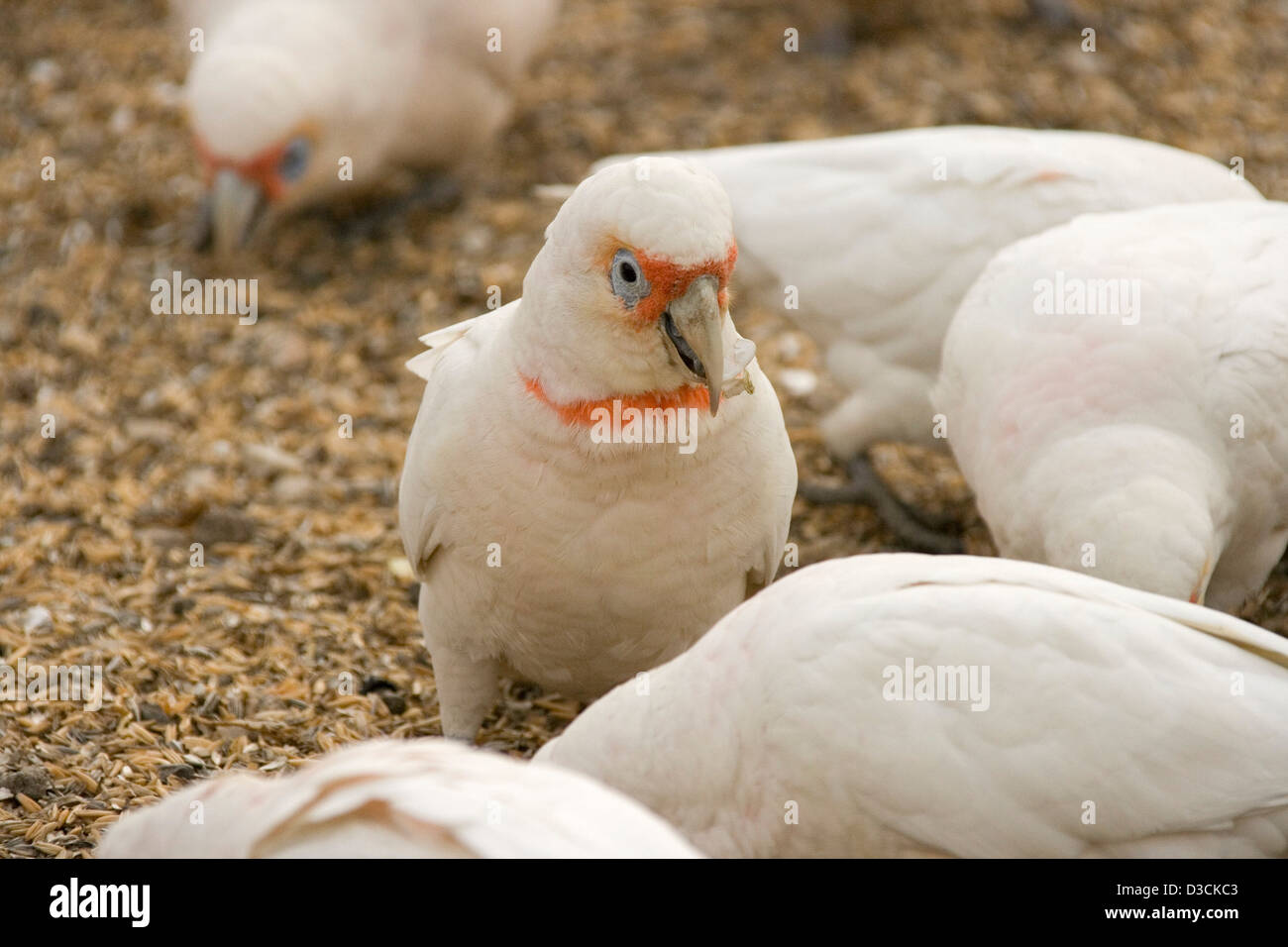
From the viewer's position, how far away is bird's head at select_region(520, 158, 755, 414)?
321cm

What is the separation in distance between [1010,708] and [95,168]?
644cm

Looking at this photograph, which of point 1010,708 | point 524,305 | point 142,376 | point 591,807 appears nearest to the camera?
point 591,807

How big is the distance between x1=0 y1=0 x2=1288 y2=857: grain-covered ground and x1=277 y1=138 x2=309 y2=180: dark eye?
0.55 meters

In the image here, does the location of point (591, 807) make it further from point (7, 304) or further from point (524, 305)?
point (7, 304)

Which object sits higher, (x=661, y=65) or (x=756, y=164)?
(x=661, y=65)

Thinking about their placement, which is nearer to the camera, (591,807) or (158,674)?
(591,807)

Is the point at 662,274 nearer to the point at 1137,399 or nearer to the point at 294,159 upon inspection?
the point at 1137,399

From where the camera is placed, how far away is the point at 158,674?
173 inches

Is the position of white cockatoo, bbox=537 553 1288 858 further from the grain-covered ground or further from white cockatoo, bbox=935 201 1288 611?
the grain-covered ground

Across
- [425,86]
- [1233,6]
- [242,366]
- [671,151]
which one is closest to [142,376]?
[242,366]

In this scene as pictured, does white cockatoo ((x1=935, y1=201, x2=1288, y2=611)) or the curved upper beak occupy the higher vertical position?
the curved upper beak

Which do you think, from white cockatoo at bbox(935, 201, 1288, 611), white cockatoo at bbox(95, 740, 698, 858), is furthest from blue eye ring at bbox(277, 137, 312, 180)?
white cockatoo at bbox(95, 740, 698, 858)

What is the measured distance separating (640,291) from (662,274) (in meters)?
0.07

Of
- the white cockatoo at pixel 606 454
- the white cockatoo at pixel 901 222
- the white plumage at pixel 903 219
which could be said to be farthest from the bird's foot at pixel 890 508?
the white cockatoo at pixel 606 454
